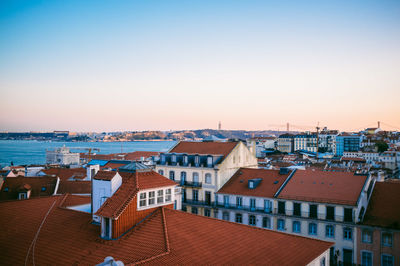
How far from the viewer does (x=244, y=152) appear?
173 feet

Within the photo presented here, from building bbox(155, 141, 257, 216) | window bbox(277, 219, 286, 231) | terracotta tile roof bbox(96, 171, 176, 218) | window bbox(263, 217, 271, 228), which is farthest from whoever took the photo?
building bbox(155, 141, 257, 216)

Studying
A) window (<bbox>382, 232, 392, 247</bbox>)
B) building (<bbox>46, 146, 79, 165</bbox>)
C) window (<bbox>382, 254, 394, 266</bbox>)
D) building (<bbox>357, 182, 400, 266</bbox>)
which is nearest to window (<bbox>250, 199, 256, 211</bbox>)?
building (<bbox>357, 182, 400, 266</bbox>)

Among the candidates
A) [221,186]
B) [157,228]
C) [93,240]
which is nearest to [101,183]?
[93,240]

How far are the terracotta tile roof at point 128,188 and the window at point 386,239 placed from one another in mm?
22974

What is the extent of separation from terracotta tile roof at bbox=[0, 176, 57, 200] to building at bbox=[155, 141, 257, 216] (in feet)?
52.5

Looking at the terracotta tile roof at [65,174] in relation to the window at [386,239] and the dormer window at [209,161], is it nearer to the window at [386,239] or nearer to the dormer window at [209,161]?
the dormer window at [209,161]

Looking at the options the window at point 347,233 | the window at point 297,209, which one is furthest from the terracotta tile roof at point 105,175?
the window at point 347,233

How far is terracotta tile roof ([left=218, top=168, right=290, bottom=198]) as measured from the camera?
A: 138 feet

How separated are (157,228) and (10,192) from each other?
31.0 meters

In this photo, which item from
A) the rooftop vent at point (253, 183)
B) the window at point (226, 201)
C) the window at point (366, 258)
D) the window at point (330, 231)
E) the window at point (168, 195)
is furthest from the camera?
the window at point (226, 201)

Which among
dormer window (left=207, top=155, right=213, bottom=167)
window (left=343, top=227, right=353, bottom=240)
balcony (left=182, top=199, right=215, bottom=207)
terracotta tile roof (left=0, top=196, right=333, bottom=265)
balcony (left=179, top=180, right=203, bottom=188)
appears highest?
dormer window (left=207, top=155, right=213, bottom=167)

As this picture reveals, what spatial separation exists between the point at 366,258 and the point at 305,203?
26.7ft

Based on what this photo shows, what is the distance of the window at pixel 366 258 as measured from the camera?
1298 inches

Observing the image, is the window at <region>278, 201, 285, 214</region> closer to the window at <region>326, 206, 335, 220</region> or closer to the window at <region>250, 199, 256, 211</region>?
the window at <region>250, 199, 256, 211</region>
